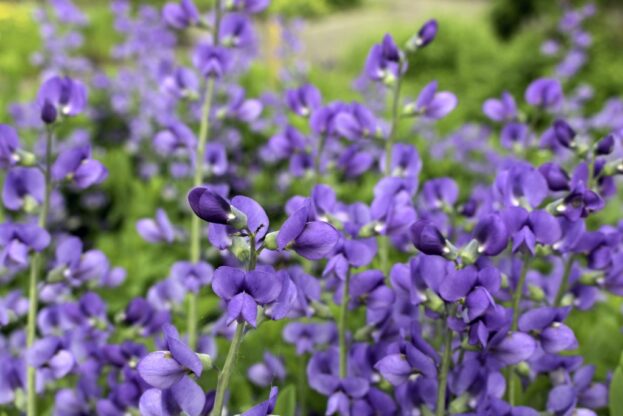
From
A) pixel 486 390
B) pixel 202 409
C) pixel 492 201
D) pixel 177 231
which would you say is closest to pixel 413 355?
pixel 486 390

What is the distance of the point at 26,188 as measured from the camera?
4.29 feet

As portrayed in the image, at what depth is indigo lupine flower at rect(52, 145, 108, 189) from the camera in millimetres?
1258

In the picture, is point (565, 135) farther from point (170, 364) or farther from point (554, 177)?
point (170, 364)

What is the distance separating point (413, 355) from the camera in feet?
3.15

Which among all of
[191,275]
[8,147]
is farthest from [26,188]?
[191,275]

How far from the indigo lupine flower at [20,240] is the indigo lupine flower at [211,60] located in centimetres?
59

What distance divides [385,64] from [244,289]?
2.50 feet

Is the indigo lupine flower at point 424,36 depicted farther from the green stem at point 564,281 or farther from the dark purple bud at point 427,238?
the dark purple bud at point 427,238

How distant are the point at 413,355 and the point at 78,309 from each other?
2.43 ft

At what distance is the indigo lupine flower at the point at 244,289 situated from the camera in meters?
0.80

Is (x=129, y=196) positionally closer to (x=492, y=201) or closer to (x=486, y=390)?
(x=492, y=201)

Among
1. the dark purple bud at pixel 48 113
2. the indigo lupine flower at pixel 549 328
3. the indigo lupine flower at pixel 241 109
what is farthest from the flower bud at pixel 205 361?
the indigo lupine flower at pixel 241 109

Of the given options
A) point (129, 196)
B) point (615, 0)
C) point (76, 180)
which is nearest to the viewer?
point (76, 180)

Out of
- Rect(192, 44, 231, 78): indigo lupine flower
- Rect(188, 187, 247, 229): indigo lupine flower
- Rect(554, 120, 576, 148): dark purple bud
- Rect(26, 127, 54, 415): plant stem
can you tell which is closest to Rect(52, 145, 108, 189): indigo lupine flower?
Rect(26, 127, 54, 415): plant stem
